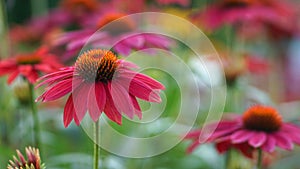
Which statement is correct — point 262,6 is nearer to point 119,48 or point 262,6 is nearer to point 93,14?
point 93,14

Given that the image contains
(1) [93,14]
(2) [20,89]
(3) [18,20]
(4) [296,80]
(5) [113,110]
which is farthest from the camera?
(3) [18,20]

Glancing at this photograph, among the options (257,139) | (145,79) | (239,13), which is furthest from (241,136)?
(239,13)

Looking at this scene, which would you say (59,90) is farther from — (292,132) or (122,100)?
(292,132)

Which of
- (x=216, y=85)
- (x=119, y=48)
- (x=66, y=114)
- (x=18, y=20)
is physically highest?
(x=18, y=20)

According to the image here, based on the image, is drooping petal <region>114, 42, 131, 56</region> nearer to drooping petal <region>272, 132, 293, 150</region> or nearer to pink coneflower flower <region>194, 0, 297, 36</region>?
drooping petal <region>272, 132, 293, 150</region>

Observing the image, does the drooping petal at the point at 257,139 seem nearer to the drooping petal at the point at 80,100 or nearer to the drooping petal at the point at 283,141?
the drooping petal at the point at 283,141

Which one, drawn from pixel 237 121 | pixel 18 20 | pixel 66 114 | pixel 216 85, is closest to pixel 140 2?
pixel 216 85
